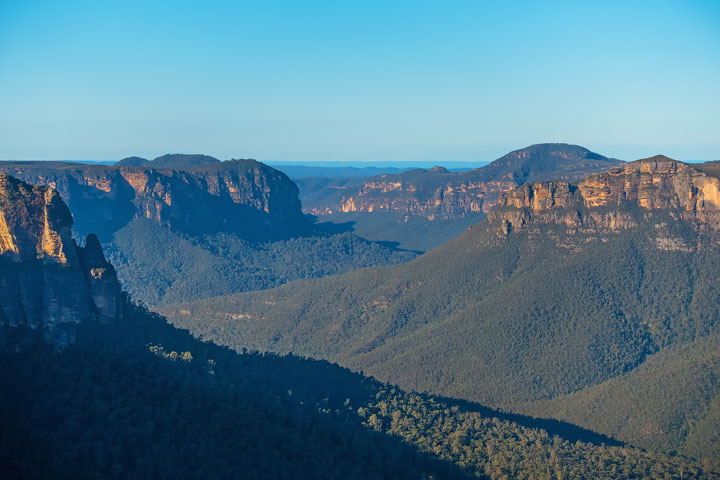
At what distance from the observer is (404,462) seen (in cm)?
6606

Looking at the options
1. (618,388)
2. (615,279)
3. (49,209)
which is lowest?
(618,388)

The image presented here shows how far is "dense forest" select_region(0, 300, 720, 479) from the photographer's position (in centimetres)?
5125

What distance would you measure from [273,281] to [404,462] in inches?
5155

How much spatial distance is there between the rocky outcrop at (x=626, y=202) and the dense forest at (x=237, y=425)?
2251 inches

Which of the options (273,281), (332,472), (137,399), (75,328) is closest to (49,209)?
(75,328)

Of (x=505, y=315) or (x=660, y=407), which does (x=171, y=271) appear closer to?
(x=505, y=315)

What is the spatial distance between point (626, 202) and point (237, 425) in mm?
99799

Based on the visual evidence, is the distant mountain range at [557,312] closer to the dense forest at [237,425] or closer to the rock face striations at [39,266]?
the dense forest at [237,425]

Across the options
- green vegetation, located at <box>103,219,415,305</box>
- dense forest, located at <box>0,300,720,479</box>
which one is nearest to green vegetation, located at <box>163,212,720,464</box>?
green vegetation, located at <box>103,219,415,305</box>

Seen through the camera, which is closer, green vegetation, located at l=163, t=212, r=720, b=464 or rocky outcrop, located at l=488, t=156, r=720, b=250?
green vegetation, located at l=163, t=212, r=720, b=464

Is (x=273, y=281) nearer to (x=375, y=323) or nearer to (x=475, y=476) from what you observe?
(x=375, y=323)

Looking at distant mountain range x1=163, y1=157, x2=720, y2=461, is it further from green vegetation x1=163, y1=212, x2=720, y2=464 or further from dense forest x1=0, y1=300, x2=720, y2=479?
dense forest x1=0, y1=300, x2=720, y2=479

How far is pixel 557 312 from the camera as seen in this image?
122375 millimetres

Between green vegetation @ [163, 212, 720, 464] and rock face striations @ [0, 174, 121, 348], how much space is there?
54387 millimetres
